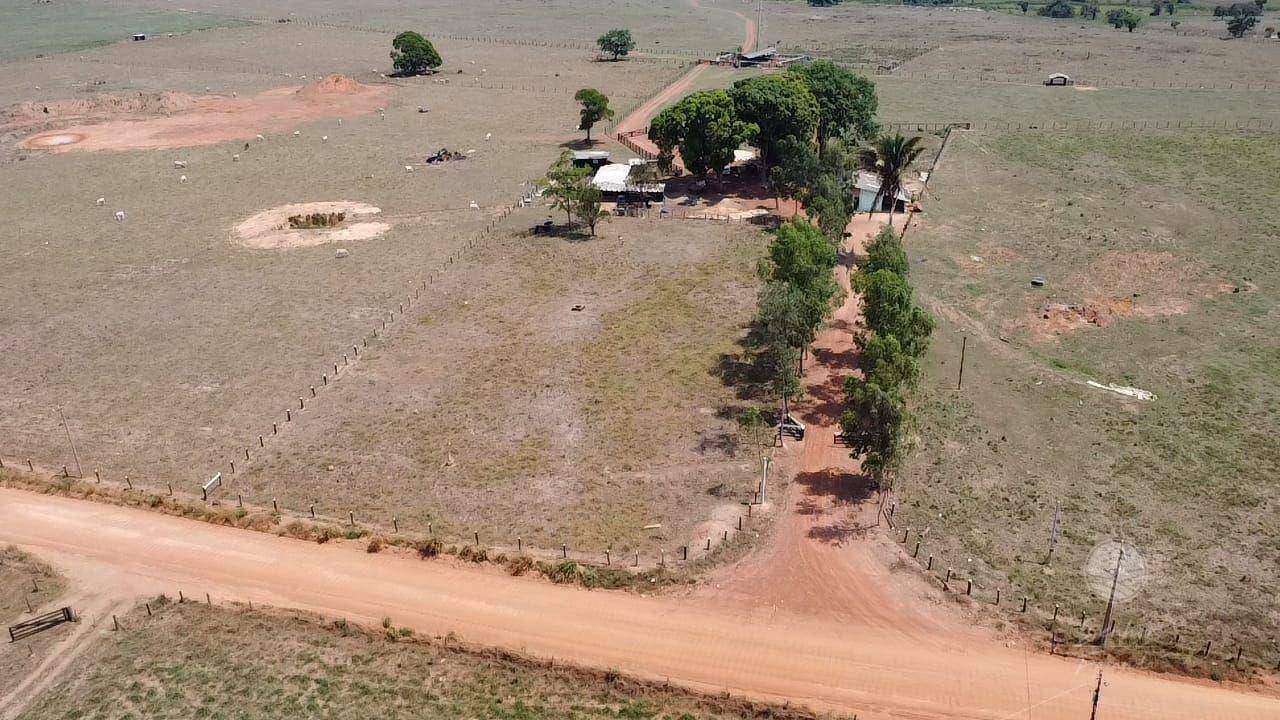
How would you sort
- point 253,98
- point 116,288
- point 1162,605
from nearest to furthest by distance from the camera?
1. point 1162,605
2. point 116,288
3. point 253,98

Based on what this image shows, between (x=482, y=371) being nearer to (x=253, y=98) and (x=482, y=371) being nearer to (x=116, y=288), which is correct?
(x=116, y=288)

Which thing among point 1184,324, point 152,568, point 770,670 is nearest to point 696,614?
point 770,670

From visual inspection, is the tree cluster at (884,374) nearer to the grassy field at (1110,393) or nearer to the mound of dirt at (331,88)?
the grassy field at (1110,393)

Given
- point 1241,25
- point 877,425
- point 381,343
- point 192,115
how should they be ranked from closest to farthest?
point 877,425 → point 381,343 → point 192,115 → point 1241,25

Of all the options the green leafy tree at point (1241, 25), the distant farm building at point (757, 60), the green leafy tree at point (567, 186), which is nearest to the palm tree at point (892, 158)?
the green leafy tree at point (567, 186)

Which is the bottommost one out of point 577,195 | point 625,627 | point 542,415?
point 625,627

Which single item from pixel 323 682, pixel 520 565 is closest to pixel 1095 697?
pixel 520 565

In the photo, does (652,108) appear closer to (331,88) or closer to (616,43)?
(616,43)

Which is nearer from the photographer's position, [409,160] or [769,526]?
[769,526]
